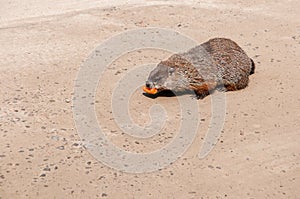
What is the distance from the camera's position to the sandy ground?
535 cm

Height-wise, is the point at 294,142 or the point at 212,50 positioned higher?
the point at 212,50

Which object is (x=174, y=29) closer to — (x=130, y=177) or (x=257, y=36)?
(x=257, y=36)

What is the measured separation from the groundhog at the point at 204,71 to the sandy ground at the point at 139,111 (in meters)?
0.20

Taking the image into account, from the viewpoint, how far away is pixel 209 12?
10.5m

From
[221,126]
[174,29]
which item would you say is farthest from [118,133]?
[174,29]

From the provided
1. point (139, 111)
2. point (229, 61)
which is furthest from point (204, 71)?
point (139, 111)

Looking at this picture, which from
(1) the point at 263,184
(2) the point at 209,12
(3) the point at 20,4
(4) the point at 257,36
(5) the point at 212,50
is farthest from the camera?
(3) the point at 20,4

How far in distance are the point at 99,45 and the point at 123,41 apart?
1.53 ft

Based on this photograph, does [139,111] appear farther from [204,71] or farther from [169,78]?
[204,71]

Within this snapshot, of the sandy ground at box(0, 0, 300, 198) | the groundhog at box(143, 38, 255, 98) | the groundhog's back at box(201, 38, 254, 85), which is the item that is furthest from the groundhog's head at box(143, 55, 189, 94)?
the groundhog's back at box(201, 38, 254, 85)

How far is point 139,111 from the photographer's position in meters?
6.75

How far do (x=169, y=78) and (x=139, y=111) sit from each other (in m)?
0.65

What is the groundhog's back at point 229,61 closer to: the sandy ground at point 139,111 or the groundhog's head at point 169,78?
the sandy ground at point 139,111

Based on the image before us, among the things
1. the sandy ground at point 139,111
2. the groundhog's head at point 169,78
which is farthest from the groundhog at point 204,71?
the sandy ground at point 139,111
